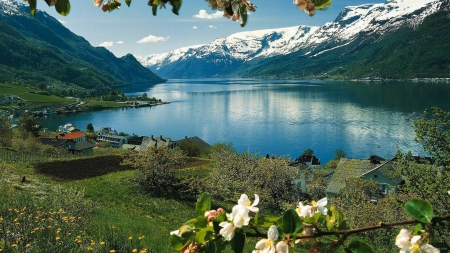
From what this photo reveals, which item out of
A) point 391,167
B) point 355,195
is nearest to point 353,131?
point 391,167

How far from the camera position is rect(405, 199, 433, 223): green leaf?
151cm

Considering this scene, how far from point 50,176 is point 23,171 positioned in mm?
1764

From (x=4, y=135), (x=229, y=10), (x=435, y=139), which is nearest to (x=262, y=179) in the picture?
(x=435, y=139)

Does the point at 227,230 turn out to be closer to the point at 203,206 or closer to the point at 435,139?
the point at 203,206

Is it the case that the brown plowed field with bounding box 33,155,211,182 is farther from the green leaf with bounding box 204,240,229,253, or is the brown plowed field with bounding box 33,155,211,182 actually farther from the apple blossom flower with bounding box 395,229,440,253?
the apple blossom flower with bounding box 395,229,440,253

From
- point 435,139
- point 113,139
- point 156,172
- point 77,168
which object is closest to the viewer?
point 435,139

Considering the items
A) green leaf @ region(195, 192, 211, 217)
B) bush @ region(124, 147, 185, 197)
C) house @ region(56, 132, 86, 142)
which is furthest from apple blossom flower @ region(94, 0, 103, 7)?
house @ region(56, 132, 86, 142)

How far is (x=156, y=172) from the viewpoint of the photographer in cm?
2075

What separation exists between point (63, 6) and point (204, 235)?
121 centimetres

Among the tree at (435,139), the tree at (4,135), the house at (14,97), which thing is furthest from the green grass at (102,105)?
the tree at (435,139)

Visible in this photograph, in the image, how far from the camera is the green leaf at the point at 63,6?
154 centimetres

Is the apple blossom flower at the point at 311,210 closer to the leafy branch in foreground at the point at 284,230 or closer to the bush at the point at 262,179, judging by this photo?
the leafy branch in foreground at the point at 284,230

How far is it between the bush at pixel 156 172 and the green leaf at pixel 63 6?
1933 centimetres

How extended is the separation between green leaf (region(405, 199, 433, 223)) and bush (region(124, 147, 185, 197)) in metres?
19.5
